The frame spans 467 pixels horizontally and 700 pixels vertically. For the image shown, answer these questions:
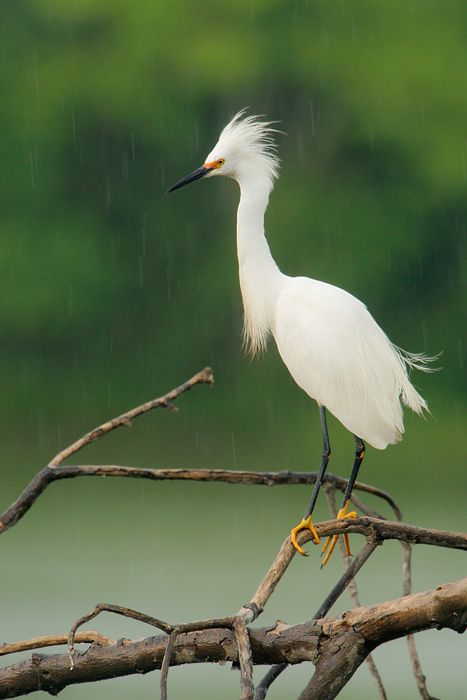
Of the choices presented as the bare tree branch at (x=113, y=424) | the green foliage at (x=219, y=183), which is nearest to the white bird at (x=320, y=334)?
the bare tree branch at (x=113, y=424)

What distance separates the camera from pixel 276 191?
552cm

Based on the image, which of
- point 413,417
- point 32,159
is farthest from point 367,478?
point 32,159

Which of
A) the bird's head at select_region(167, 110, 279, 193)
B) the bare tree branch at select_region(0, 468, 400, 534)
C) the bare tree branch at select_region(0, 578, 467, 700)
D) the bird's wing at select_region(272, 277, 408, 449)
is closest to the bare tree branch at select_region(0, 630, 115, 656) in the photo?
the bare tree branch at select_region(0, 578, 467, 700)

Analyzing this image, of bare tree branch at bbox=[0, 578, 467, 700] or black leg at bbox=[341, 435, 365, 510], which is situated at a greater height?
black leg at bbox=[341, 435, 365, 510]

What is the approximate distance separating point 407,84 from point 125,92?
189 cm

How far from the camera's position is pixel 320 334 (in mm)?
1524

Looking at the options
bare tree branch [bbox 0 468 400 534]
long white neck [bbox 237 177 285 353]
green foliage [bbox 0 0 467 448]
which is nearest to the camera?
bare tree branch [bbox 0 468 400 534]

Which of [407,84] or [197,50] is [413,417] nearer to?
[407,84]

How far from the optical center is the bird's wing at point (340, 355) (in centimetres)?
147

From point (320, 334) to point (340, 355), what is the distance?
5 cm

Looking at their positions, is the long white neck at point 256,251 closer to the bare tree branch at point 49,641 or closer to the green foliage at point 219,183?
the bare tree branch at point 49,641

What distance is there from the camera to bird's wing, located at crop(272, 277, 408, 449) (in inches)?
58.1

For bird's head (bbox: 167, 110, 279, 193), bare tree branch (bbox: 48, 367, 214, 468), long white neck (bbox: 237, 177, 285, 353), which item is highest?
bird's head (bbox: 167, 110, 279, 193)

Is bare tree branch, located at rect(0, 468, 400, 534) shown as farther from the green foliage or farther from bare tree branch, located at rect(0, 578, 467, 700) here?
the green foliage
